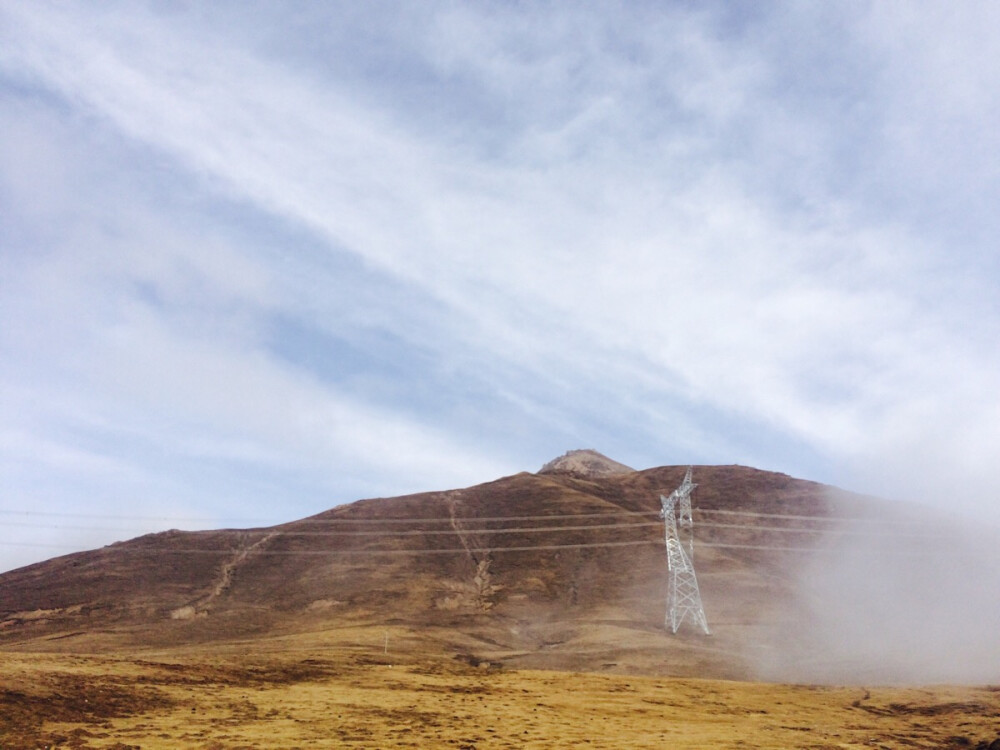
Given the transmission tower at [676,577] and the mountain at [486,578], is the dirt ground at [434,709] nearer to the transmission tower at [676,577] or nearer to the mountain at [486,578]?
the mountain at [486,578]

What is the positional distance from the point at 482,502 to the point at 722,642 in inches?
1645

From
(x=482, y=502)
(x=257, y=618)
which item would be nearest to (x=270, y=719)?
(x=257, y=618)

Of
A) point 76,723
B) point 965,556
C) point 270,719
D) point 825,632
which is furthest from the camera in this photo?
point 965,556

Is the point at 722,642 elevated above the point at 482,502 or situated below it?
below

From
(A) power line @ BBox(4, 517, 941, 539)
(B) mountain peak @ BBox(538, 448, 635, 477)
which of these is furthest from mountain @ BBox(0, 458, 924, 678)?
(B) mountain peak @ BBox(538, 448, 635, 477)

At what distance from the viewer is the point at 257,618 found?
2263 inches

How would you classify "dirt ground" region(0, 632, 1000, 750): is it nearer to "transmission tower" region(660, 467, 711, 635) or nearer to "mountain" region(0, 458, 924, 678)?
"mountain" region(0, 458, 924, 678)

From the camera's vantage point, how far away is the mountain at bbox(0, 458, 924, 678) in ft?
170

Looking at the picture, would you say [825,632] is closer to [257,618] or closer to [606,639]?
[606,639]

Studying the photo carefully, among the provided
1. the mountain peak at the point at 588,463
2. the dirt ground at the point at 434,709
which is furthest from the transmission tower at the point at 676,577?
the mountain peak at the point at 588,463

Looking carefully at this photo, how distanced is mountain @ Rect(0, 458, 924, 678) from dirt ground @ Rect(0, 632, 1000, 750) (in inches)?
481

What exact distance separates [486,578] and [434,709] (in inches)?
1747

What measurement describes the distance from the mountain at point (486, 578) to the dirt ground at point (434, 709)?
12.2m

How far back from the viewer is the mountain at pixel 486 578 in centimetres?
5175
